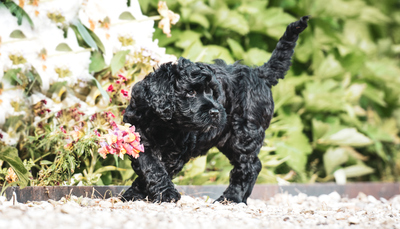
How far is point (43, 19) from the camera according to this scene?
11.8 ft

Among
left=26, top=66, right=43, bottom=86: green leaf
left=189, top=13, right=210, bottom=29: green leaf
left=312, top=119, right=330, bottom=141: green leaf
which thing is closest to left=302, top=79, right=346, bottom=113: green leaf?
left=312, top=119, right=330, bottom=141: green leaf

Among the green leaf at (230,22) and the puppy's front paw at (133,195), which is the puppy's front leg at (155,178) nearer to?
the puppy's front paw at (133,195)

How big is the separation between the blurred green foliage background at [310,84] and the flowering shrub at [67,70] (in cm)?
81

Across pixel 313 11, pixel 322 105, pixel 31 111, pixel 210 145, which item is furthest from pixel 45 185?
pixel 313 11

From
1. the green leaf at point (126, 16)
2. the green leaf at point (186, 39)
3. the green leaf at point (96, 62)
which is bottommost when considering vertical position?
the green leaf at point (96, 62)

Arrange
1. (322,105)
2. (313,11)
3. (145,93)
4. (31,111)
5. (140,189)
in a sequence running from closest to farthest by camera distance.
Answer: (145,93) → (140,189) → (31,111) → (322,105) → (313,11)

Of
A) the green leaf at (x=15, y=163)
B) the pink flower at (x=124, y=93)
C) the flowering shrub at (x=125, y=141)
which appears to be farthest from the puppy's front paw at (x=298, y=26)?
the green leaf at (x=15, y=163)

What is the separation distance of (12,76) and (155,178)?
1.39 m

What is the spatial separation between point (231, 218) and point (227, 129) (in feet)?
3.64

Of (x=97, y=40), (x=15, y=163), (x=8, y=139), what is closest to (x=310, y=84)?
(x=97, y=40)

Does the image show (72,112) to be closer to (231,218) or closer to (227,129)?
(227,129)

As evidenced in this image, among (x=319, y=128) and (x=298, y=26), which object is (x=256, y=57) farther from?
(x=298, y=26)

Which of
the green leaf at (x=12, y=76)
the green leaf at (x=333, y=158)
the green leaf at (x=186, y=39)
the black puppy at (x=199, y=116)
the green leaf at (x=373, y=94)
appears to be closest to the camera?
the black puppy at (x=199, y=116)

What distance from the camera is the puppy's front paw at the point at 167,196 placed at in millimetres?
2736
